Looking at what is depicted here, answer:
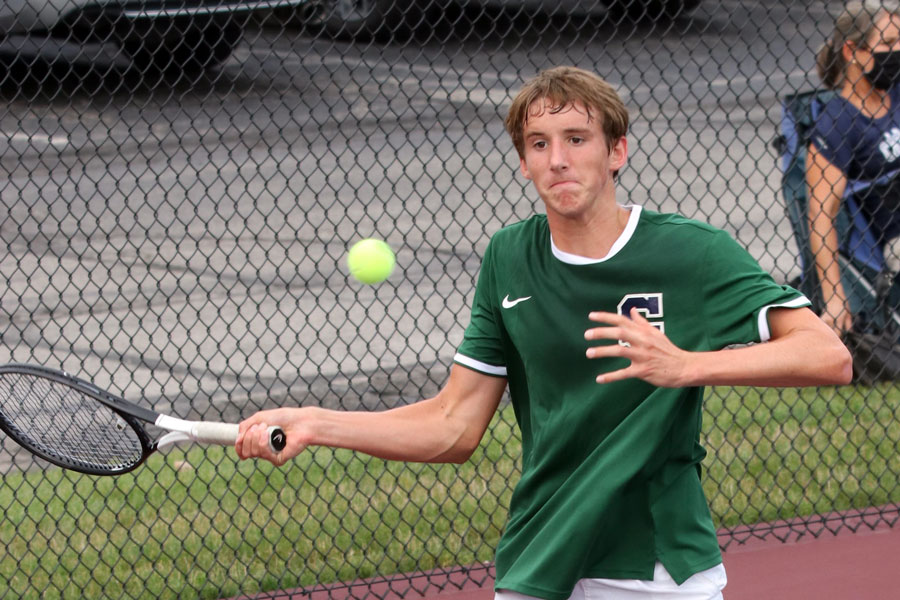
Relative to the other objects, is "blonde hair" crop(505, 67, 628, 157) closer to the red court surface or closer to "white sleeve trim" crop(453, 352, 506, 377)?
"white sleeve trim" crop(453, 352, 506, 377)

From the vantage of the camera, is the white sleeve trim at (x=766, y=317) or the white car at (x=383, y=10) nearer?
the white sleeve trim at (x=766, y=317)

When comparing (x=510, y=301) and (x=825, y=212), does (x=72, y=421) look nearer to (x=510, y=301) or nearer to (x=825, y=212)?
(x=510, y=301)

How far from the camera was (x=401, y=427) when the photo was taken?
277 centimetres

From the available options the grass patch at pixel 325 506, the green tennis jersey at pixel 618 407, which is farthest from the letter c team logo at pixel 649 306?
the grass patch at pixel 325 506

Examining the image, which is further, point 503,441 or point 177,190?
point 177,190

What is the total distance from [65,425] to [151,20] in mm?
4270

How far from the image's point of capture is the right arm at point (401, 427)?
8.65 feet

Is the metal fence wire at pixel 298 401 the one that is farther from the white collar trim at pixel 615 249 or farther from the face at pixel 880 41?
the white collar trim at pixel 615 249

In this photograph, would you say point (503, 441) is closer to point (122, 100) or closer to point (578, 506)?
point (578, 506)

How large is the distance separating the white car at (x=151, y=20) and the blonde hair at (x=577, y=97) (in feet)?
10.9

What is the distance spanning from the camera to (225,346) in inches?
284

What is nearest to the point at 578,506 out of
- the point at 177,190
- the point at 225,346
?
the point at 225,346

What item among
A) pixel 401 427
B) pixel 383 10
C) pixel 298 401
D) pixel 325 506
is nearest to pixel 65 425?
pixel 401 427

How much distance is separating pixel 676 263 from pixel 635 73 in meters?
12.0
